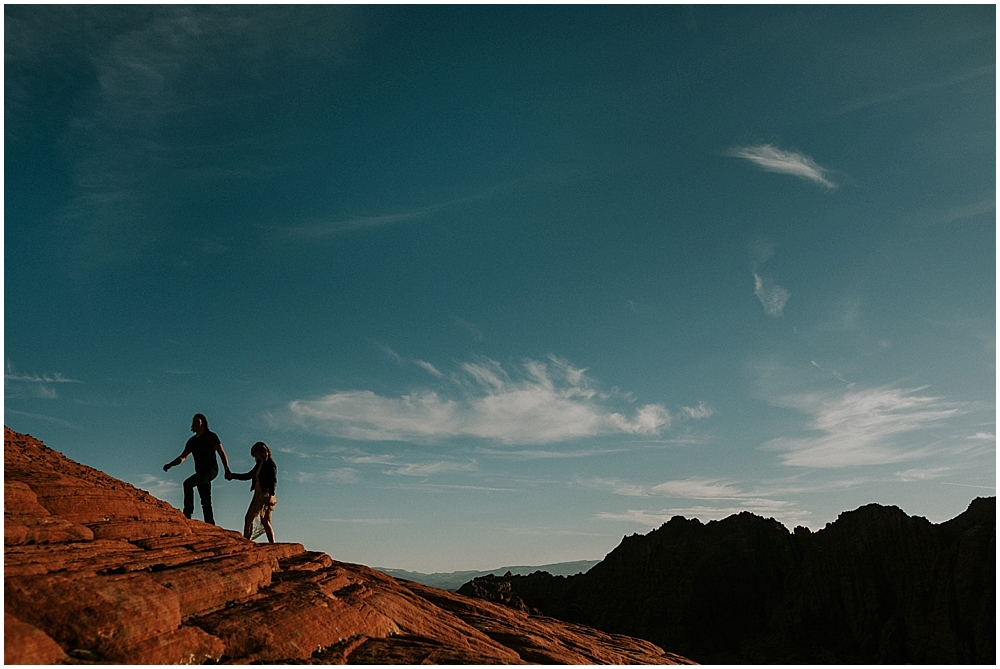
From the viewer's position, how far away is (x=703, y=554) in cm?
9031

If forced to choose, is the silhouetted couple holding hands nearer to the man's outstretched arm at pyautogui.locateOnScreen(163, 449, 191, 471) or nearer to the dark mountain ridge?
the man's outstretched arm at pyautogui.locateOnScreen(163, 449, 191, 471)

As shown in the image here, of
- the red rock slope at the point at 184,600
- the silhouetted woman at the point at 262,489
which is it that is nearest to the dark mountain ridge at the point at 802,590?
the silhouetted woman at the point at 262,489

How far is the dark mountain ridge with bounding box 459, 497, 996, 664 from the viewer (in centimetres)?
6444

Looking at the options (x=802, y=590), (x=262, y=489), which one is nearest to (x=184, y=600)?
(x=262, y=489)

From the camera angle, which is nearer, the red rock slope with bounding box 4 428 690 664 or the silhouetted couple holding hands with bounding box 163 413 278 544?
the red rock slope with bounding box 4 428 690 664

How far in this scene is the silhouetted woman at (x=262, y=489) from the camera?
16.1 m

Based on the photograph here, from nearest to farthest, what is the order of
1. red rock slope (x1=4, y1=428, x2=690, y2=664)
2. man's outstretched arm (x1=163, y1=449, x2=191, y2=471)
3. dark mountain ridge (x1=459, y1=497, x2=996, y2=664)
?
red rock slope (x1=4, y1=428, x2=690, y2=664) → man's outstretched arm (x1=163, y1=449, x2=191, y2=471) → dark mountain ridge (x1=459, y1=497, x2=996, y2=664)

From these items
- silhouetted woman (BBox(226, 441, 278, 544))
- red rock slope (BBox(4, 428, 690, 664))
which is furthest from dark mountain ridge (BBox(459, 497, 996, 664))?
red rock slope (BBox(4, 428, 690, 664))

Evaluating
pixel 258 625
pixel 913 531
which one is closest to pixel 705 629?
pixel 913 531

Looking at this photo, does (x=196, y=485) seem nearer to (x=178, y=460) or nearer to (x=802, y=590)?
(x=178, y=460)

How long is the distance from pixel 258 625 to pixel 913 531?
8500 centimetres

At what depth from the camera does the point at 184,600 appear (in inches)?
346

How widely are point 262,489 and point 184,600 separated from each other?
296 inches

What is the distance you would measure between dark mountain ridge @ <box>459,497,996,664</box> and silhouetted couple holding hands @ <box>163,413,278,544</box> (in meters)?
47.1
